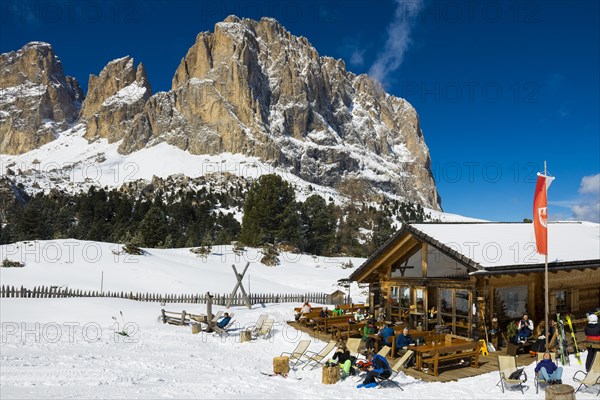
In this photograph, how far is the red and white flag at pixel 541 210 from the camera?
14.1 m

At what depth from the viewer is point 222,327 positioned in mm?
21109

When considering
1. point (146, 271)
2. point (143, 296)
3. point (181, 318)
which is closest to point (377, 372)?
point (181, 318)

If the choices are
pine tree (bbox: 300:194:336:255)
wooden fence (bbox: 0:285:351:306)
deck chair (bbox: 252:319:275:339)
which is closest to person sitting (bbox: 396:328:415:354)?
deck chair (bbox: 252:319:275:339)

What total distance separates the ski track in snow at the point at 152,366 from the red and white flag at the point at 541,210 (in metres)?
3.90

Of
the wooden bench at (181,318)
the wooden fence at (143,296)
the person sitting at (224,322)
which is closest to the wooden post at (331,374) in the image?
the person sitting at (224,322)

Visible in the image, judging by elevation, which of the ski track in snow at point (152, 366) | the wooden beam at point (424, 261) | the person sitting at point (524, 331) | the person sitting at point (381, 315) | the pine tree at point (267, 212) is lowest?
the ski track in snow at point (152, 366)

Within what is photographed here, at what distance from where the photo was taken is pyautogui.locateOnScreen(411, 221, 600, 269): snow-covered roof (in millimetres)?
16031

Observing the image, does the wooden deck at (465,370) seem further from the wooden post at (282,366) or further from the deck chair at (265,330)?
the deck chair at (265,330)

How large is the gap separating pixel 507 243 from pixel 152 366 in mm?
14274

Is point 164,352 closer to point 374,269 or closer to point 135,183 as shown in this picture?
point 374,269

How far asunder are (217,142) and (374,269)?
17626 cm

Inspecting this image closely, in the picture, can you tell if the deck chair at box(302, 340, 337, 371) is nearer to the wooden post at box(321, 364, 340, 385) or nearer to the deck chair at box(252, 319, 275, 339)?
the wooden post at box(321, 364, 340, 385)

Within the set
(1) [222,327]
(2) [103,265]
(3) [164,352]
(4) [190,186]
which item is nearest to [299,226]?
(2) [103,265]

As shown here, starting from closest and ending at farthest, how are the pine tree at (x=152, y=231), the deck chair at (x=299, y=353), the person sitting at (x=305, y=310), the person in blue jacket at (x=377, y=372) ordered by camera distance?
the person in blue jacket at (x=377, y=372) → the deck chair at (x=299, y=353) → the person sitting at (x=305, y=310) → the pine tree at (x=152, y=231)
